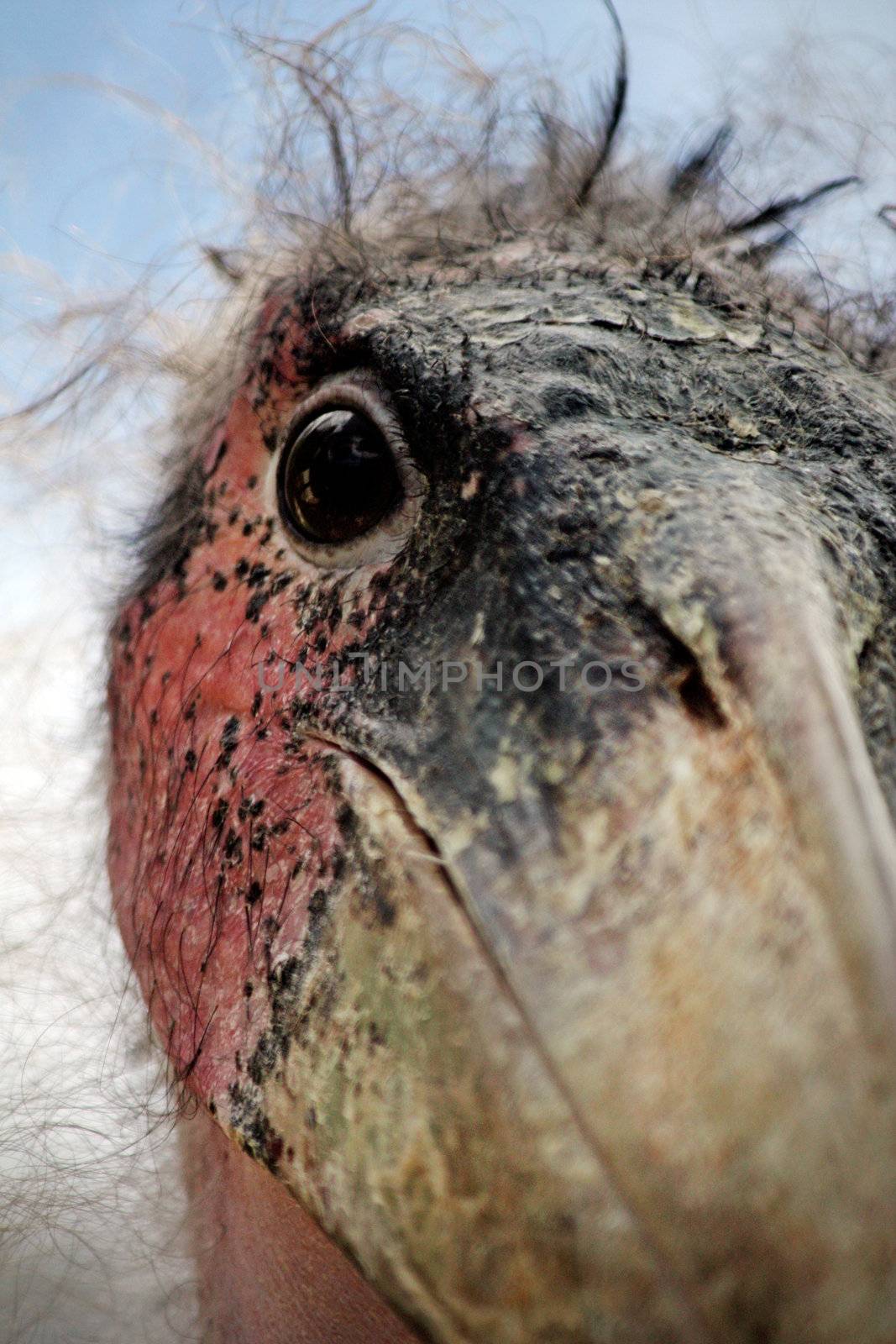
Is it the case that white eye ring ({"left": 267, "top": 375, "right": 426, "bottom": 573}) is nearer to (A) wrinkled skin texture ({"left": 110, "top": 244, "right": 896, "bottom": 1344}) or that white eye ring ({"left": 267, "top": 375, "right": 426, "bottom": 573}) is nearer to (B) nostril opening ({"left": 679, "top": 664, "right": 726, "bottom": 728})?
(A) wrinkled skin texture ({"left": 110, "top": 244, "right": 896, "bottom": 1344})

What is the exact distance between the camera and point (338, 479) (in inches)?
43.6

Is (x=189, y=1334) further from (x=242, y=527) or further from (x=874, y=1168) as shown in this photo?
(x=874, y=1168)

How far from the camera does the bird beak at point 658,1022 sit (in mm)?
638

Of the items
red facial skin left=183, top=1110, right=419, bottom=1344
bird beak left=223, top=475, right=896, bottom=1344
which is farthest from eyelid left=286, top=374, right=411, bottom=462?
red facial skin left=183, top=1110, right=419, bottom=1344

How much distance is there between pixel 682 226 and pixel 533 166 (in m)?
0.30

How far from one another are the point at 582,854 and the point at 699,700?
141 millimetres

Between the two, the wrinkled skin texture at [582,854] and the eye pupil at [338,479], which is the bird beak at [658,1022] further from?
the eye pupil at [338,479]

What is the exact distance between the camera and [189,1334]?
1566mm

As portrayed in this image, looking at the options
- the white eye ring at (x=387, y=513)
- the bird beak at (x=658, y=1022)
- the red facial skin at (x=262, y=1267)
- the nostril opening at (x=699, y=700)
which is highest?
the white eye ring at (x=387, y=513)

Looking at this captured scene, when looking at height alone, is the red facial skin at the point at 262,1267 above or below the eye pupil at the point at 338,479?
below

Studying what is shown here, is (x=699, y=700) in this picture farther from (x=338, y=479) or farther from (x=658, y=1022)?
(x=338, y=479)

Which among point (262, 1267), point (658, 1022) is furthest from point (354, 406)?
point (262, 1267)

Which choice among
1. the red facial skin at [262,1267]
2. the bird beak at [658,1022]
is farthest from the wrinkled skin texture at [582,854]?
the red facial skin at [262,1267]

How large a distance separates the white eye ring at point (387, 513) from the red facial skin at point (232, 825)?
0.10 ft
